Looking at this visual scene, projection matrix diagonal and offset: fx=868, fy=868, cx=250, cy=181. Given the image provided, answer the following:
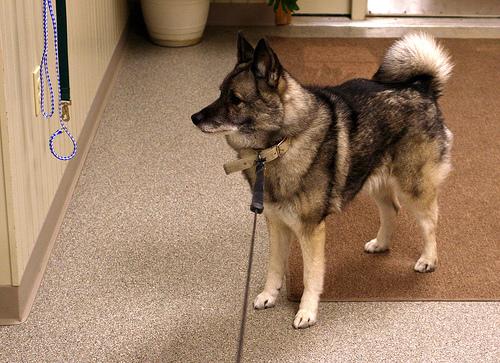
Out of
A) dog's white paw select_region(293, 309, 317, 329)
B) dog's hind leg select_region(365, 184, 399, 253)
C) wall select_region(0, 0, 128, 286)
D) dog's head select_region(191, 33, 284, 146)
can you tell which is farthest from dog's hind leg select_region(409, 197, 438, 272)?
wall select_region(0, 0, 128, 286)

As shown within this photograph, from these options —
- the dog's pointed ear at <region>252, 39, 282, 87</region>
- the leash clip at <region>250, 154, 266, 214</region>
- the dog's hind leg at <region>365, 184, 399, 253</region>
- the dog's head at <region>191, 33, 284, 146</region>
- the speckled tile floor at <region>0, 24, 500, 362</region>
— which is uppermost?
the dog's pointed ear at <region>252, 39, 282, 87</region>

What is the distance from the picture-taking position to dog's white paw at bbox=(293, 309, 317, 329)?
8.25 ft

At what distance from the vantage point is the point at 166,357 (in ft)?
7.83

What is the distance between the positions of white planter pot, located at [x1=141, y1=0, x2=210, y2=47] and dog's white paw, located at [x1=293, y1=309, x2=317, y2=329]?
2.68 metres

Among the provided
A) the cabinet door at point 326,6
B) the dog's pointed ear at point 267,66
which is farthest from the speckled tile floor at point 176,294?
the cabinet door at point 326,6

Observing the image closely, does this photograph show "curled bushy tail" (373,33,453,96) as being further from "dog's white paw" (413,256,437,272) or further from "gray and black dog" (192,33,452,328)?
"dog's white paw" (413,256,437,272)

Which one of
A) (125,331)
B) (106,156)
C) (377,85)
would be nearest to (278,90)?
(377,85)

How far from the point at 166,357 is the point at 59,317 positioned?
0.38 meters

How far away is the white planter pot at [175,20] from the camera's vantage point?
4.80 m

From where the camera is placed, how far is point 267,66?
230 centimetres

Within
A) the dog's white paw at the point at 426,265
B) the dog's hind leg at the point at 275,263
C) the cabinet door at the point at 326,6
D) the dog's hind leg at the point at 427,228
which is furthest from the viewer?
the cabinet door at the point at 326,6

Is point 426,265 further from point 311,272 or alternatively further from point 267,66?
point 267,66

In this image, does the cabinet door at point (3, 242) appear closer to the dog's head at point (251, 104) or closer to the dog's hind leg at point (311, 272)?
the dog's head at point (251, 104)

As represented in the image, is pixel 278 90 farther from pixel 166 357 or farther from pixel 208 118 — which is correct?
pixel 166 357
